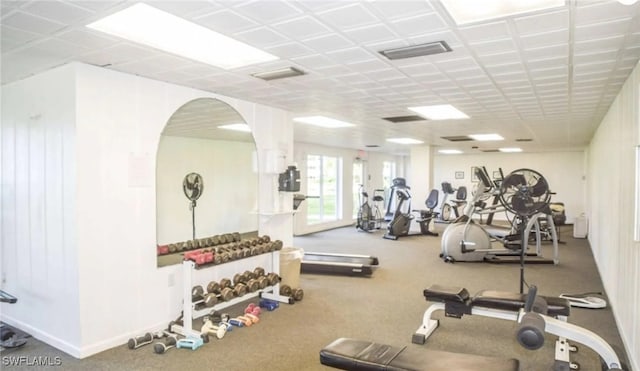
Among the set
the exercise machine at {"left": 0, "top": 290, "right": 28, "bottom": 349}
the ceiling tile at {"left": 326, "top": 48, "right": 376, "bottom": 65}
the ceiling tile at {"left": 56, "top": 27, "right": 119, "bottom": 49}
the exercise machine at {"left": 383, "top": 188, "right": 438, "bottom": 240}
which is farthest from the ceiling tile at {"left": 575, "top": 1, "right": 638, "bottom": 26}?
the exercise machine at {"left": 383, "top": 188, "right": 438, "bottom": 240}

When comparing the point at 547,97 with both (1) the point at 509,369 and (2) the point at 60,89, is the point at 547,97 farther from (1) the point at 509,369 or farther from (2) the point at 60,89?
(2) the point at 60,89

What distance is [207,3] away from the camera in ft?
6.79

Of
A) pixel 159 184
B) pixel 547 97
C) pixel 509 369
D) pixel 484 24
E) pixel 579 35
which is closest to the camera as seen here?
pixel 509 369

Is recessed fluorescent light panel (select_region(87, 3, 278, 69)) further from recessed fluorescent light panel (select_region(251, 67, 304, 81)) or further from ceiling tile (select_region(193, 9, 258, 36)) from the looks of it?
recessed fluorescent light panel (select_region(251, 67, 304, 81))

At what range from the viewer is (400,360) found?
2.15 metres

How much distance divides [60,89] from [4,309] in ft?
7.56

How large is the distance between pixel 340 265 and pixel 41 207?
3785mm

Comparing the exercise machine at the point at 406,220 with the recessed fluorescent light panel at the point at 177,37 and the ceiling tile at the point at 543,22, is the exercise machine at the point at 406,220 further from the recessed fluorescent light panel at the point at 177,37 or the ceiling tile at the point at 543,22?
the ceiling tile at the point at 543,22

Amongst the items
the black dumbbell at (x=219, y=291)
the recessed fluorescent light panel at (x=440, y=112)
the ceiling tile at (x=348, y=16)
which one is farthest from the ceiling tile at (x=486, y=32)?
the black dumbbell at (x=219, y=291)

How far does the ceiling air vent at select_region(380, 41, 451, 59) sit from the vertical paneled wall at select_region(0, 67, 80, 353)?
2453 mm

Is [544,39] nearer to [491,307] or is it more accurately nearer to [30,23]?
[491,307]

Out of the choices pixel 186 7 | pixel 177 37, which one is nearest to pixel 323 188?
pixel 177 37

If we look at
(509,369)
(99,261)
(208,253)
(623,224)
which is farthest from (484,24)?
(99,261)

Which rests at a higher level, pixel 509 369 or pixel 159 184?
pixel 159 184
